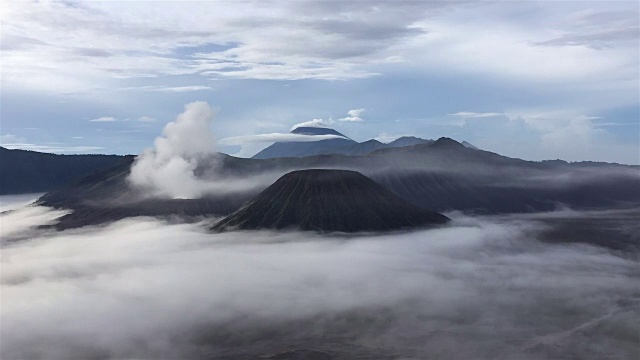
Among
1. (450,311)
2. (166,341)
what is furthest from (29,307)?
(450,311)

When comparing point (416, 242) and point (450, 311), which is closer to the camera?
point (450, 311)

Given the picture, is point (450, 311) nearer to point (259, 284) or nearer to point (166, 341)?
point (259, 284)

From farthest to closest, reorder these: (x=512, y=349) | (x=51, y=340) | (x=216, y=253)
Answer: (x=216, y=253), (x=51, y=340), (x=512, y=349)

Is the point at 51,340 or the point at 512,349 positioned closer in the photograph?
the point at 512,349

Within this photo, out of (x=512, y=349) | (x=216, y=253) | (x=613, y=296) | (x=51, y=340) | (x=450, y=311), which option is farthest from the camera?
(x=216, y=253)

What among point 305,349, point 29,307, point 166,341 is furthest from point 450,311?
point 29,307

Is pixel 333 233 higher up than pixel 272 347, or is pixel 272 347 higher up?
pixel 333 233

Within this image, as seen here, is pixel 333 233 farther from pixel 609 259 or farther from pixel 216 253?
pixel 609 259

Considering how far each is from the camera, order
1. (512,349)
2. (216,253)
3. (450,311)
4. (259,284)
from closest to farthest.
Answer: (512,349) → (450,311) → (259,284) → (216,253)

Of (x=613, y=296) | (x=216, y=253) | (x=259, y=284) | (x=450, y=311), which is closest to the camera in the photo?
(x=450, y=311)
